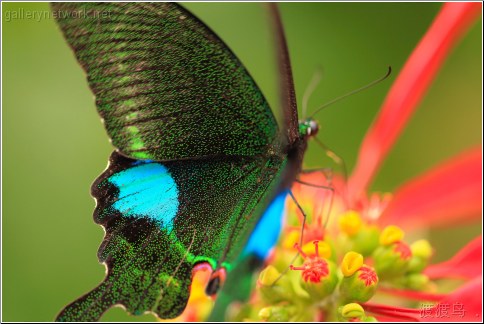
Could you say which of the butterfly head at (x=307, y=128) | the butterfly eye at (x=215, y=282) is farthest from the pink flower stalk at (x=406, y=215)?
the butterfly head at (x=307, y=128)

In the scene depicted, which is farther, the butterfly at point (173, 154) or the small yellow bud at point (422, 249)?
the small yellow bud at point (422, 249)

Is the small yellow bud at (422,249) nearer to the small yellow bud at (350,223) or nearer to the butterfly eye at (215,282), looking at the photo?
the small yellow bud at (350,223)

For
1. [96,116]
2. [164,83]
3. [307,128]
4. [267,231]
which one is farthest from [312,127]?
[96,116]

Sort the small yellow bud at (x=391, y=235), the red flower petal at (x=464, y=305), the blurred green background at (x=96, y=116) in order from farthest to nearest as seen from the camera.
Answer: the blurred green background at (x=96, y=116) → the small yellow bud at (x=391, y=235) → the red flower petal at (x=464, y=305)

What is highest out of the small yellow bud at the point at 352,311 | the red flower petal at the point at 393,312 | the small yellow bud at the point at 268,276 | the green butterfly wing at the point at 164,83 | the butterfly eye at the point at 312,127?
the butterfly eye at the point at 312,127

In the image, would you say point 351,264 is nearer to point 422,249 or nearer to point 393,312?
point 393,312

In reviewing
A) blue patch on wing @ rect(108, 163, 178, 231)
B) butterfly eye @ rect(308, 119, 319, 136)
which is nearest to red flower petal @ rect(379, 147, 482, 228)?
butterfly eye @ rect(308, 119, 319, 136)

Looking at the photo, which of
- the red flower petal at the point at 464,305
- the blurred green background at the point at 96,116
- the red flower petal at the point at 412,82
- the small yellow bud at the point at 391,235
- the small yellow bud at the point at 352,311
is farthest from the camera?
the blurred green background at the point at 96,116
